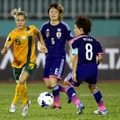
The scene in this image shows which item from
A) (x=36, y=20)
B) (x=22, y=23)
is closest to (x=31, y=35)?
(x=22, y=23)

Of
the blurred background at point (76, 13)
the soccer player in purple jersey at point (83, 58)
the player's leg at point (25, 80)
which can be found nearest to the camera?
the soccer player in purple jersey at point (83, 58)

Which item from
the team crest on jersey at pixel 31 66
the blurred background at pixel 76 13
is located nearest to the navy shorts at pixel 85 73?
the team crest on jersey at pixel 31 66

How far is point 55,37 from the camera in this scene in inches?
549

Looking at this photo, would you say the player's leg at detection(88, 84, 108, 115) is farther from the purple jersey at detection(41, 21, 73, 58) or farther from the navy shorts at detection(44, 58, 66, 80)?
the purple jersey at detection(41, 21, 73, 58)

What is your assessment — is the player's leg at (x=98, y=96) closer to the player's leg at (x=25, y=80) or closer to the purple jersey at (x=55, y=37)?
the player's leg at (x=25, y=80)

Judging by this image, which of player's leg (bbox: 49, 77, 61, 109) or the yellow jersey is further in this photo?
player's leg (bbox: 49, 77, 61, 109)

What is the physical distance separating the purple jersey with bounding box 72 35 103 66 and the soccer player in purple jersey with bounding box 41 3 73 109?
6.71 ft

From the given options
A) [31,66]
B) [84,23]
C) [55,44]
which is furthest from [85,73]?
[55,44]

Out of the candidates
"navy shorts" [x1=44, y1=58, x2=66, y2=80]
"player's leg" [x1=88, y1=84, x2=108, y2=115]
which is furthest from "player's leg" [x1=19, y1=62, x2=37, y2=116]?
"navy shorts" [x1=44, y1=58, x2=66, y2=80]

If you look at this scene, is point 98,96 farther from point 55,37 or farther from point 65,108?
point 55,37

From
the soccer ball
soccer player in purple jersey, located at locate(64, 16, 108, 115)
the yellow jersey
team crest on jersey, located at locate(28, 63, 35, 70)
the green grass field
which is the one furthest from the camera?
the soccer ball

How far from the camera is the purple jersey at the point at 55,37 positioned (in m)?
13.9

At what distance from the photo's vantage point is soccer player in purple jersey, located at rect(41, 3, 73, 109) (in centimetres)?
1388

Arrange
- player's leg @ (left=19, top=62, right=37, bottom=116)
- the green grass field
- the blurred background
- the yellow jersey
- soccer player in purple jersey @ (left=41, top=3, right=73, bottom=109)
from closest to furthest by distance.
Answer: the green grass field → player's leg @ (left=19, top=62, right=37, bottom=116) → the yellow jersey → soccer player in purple jersey @ (left=41, top=3, right=73, bottom=109) → the blurred background
